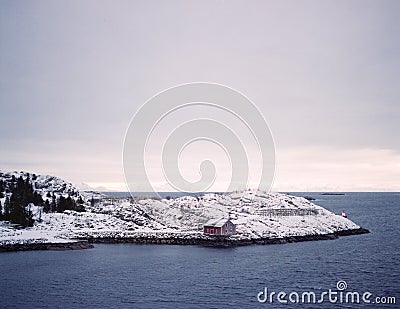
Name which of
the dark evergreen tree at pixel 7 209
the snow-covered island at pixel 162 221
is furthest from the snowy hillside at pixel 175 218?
the dark evergreen tree at pixel 7 209

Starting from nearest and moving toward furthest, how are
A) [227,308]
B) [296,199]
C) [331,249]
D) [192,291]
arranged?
[227,308] → [192,291] → [331,249] → [296,199]

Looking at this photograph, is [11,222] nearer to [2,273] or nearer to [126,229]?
[126,229]

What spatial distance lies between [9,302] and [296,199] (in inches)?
4195

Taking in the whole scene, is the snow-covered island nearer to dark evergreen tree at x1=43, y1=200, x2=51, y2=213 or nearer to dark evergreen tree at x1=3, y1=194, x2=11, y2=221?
dark evergreen tree at x1=43, y1=200, x2=51, y2=213

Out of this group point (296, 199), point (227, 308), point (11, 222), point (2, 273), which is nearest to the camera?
point (227, 308)

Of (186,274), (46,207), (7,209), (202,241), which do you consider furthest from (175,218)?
(186,274)

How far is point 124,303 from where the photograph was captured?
43844mm

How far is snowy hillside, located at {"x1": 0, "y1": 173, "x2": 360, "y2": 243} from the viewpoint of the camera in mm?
92138

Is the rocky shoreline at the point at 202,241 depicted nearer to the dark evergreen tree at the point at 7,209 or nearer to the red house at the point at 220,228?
the red house at the point at 220,228

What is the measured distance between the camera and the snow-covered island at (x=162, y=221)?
289ft

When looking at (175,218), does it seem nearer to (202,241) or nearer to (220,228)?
(202,241)

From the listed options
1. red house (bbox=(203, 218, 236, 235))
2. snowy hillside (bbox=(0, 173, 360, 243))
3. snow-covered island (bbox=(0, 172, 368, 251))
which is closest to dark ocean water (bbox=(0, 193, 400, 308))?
snow-covered island (bbox=(0, 172, 368, 251))

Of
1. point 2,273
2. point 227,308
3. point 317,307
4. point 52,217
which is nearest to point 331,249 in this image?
point 317,307

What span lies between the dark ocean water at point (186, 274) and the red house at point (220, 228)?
8.49 meters
